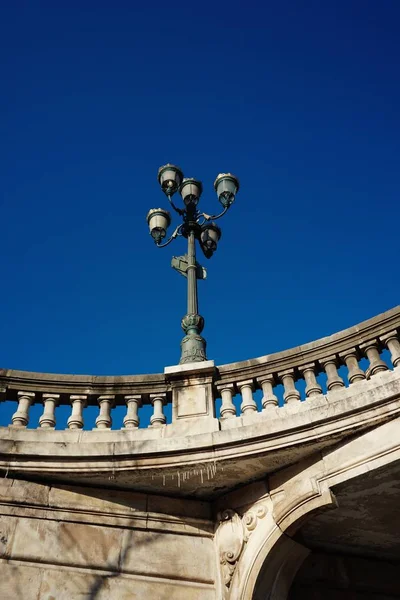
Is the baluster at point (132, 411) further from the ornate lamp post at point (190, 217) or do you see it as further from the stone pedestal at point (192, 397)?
the ornate lamp post at point (190, 217)

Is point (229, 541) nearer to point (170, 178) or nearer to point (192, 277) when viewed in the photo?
point (192, 277)

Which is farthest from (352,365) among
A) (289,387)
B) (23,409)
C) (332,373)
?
(23,409)

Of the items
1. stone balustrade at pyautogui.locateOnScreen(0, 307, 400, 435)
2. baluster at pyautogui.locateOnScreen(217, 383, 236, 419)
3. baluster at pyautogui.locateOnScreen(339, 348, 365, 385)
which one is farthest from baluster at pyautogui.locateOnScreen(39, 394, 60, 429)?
baluster at pyautogui.locateOnScreen(339, 348, 365, 385)

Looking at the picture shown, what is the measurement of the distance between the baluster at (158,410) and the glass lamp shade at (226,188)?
3272mm

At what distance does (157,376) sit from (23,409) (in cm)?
149

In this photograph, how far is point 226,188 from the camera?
9391 millimetres

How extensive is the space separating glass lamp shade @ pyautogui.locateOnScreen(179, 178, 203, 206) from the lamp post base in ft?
5.89

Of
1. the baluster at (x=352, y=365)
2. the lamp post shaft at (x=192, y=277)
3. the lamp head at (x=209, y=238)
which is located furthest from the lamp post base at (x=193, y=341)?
the baluster at (x=352, y=365)

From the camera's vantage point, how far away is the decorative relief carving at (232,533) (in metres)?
6.62

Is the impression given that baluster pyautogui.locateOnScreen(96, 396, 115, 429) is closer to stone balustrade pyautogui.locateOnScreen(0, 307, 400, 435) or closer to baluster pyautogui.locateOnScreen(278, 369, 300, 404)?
stone balustrade pyautogui.locateOnScreen(0, 307, 400, 435)

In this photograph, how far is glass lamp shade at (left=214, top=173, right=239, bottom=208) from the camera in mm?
9398

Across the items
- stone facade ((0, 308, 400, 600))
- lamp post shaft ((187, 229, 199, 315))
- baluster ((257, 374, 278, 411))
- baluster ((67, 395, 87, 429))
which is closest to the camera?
stone facade ((0, 308, 400, 600))

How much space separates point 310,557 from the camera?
301 inches

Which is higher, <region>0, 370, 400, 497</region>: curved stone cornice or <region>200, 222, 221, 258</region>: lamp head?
<region>200, 222, 221, 258</region>: lamp head
